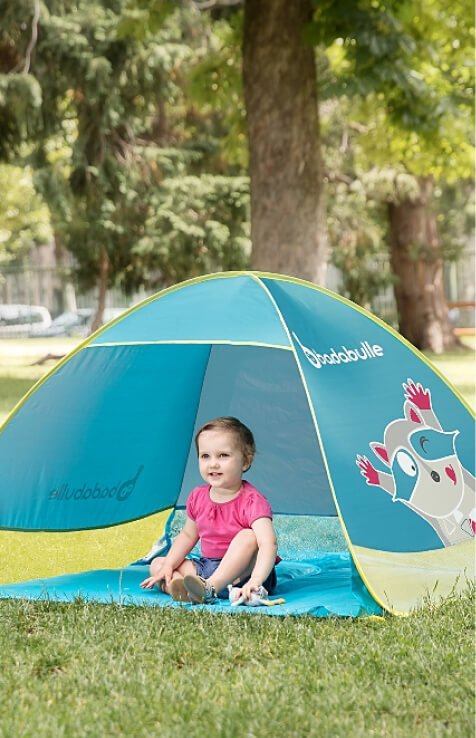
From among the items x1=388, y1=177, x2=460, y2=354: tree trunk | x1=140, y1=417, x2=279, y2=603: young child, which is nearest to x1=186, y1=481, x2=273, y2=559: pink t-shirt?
x1=140, y1=417, x2=279, y2=603: young child

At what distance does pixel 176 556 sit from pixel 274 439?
981mm

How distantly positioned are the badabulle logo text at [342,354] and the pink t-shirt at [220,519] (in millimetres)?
587

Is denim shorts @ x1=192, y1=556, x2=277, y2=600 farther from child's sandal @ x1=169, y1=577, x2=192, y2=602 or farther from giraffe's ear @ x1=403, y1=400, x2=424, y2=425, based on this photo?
giraffe's ear @ x1=403, y1=400, x2=424, y2=425

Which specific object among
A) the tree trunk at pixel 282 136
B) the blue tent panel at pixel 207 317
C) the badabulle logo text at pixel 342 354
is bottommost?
the badabulle logo text at pixel 342 354

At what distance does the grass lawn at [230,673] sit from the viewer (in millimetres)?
2840

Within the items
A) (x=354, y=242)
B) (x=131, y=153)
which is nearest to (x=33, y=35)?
(x=131, y=153)

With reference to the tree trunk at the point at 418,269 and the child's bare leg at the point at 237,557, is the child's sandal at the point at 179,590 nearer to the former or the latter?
the child's bare leg at the point at 237,557

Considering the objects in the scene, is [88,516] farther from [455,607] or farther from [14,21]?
[14,21]

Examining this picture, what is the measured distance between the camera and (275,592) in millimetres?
4422

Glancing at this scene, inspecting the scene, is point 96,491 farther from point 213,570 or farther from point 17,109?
point 17,109

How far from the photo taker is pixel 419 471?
4.36m

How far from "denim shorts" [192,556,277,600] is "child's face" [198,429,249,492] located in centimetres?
29

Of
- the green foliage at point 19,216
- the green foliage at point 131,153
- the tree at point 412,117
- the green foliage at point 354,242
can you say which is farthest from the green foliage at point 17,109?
the green foliage at point 19,216

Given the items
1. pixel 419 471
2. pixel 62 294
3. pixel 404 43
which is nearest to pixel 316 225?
pixel 404 43
